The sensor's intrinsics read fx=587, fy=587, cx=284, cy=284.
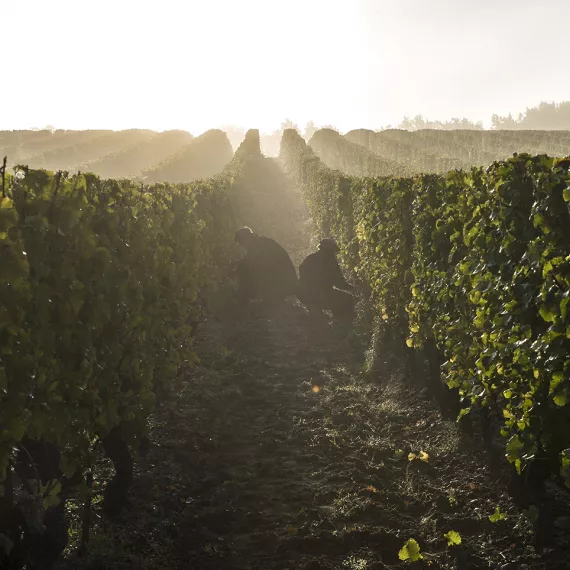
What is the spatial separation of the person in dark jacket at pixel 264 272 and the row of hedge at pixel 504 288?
5665 millimetres

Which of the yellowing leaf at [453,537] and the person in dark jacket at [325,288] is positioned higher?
the person in dark jacket at [325,288]

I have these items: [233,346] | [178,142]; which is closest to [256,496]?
[233,346]

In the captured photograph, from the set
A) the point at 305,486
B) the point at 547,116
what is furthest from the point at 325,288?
the point at 547,116


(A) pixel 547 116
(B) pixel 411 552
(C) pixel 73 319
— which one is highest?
(A) pixel 547 116

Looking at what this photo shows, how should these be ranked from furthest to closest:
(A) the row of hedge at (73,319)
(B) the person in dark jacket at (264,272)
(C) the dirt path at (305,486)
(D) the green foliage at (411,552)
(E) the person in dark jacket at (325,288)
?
(B) the person in dark jacket at (264,272), (E) the person in dark jacket at (325,288), (C) the dirt path at (305,486), (D) the green foliage at (411,552), (A) the row of hedge at (73,319)

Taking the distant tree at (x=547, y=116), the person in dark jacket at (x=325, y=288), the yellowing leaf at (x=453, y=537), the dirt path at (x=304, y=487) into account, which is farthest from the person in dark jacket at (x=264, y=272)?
the distant tree at (x=547, y=116)

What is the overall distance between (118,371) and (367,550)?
302 centimetres

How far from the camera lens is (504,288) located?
538 cm

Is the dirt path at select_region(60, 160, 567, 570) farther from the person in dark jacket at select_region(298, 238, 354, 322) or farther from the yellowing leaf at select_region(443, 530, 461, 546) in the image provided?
the person in dark jacket at select_region(298, 238, 354, 322)

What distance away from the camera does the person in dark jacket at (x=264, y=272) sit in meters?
14.7

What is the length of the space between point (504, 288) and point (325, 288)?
865 centimetres

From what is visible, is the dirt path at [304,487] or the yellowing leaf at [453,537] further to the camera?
the dirt path at [304,487]

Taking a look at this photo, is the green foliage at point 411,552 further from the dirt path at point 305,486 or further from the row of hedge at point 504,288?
the row of hedge at point 504,288

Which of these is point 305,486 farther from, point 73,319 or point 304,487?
point 73,319
